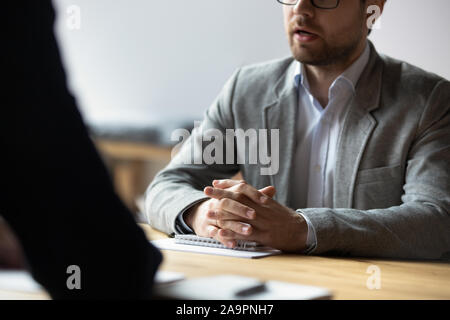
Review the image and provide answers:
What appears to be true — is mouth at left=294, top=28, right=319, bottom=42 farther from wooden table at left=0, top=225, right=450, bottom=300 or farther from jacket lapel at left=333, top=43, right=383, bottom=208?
wooden table at left=0, top=225, right=450, bottom=300

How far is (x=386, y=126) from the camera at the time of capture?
1.77 meters

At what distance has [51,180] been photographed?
66cm

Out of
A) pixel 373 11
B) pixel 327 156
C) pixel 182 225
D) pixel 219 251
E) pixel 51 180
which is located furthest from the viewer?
pixel 373 11

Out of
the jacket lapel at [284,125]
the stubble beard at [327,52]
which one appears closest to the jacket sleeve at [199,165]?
the jacket lapel at [284,125]

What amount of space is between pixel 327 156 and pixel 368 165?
14 cm

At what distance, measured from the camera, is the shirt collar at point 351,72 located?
1.89 metres

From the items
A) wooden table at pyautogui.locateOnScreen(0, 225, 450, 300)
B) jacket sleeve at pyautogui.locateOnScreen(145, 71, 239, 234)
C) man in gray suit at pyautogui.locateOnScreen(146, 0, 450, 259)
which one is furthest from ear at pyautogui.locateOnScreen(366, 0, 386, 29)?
wooden table at pyautogui.locateOnScreen(0, 225, 450, 300)

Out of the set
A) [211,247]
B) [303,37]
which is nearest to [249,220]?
[211,247]

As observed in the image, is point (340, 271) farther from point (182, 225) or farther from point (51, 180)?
point (51, 180)

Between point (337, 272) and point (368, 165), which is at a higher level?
point (368, 165)

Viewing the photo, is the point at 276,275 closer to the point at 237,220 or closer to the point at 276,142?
the point at 237,220

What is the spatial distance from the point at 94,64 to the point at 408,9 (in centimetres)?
319

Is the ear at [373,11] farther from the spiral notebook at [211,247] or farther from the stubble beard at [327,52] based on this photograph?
the spiral notebook at [211,247]
